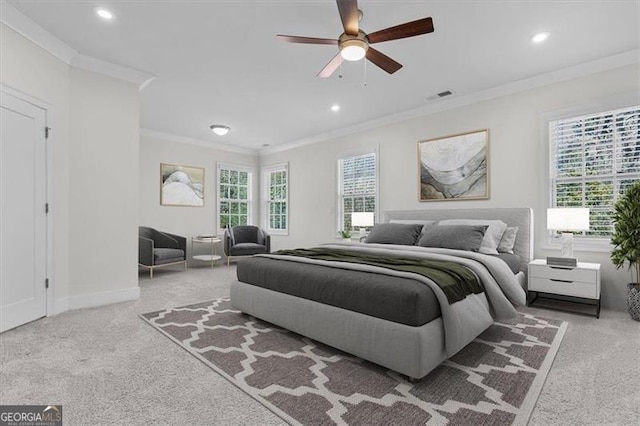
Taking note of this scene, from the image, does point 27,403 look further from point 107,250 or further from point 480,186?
point 480,186

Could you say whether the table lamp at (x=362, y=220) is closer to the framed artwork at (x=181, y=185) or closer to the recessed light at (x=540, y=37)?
the recessed light at (x=540, y=37)

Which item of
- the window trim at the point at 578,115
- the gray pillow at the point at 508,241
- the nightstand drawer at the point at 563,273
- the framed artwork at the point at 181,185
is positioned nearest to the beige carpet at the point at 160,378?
the nightstand drawer at the point at 563,273

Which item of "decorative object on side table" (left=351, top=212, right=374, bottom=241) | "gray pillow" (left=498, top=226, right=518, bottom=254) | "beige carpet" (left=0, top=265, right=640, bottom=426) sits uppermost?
"decorative object on side table" (left=351, top=212, right=374, bottom=241)

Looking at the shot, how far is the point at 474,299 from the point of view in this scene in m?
2.36

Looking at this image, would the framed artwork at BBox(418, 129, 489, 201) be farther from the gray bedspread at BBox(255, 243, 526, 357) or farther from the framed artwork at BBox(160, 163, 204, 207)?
the framed artwork at BBox(160, 163, 204, 207)

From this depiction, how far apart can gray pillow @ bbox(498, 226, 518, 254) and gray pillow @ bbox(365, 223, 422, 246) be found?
970 mm

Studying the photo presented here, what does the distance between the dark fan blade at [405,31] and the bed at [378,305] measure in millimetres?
1745

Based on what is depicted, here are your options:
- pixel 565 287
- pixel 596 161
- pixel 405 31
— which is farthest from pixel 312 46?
pixel 565 287

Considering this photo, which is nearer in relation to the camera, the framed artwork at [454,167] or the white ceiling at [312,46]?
the white ceiling at [312,46]

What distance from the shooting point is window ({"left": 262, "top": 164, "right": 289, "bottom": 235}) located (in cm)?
746

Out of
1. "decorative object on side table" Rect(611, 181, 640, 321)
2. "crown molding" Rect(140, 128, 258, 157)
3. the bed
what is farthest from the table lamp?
"crown molding" Rect(140, 128, 258, 157)

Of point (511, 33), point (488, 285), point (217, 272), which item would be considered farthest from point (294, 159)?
point (488, 285)

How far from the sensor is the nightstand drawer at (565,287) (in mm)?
3230

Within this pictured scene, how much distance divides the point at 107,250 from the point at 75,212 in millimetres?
538
